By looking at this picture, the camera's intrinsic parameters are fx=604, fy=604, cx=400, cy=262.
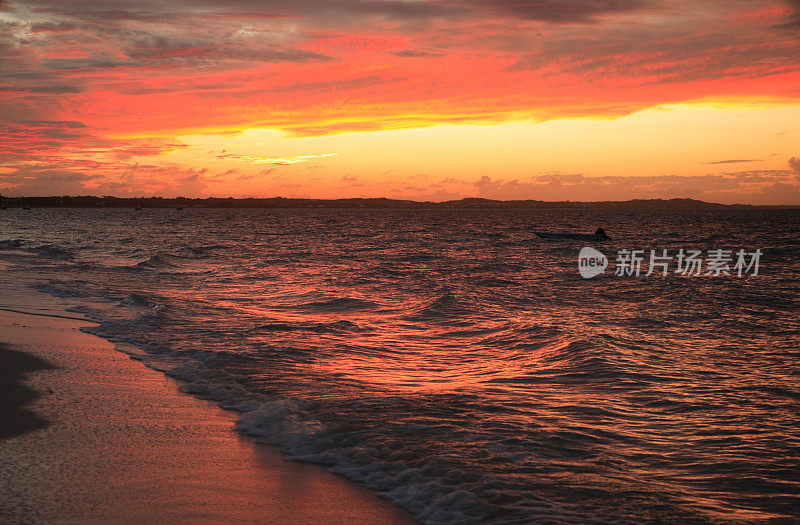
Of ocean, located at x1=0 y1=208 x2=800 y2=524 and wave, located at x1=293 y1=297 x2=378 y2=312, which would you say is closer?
ocean, located at x1=0 y1=208 x2=800 y2=524

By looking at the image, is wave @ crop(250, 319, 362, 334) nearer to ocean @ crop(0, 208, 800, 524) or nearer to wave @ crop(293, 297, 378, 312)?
ocean @ crop(0, 208, 800, 524)

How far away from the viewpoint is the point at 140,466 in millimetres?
6719

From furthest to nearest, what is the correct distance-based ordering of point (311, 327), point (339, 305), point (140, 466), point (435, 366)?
1. point (339, 305)
2. point (311, 327)
3. point (435, 366)
4. point (140, 466)

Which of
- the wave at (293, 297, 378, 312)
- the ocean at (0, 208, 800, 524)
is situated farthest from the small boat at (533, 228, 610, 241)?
the wave at (293, 297, 378, 312)

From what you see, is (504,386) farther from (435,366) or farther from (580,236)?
(580,236)

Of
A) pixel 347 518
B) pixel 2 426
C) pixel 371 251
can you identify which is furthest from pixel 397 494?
pixel 371 251

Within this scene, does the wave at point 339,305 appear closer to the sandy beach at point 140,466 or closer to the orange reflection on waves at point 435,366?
the orange reflection on waves at point 435,366

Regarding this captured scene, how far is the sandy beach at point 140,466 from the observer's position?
5.69 m

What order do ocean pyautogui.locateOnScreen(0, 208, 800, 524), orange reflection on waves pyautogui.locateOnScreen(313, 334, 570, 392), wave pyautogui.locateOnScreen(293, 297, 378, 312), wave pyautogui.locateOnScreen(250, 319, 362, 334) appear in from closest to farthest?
ocean pyautogui.locateOnScreen(0, 208, 800, 524) < orange reflection on waves pyautogui.locateOnScreen(313, 334, 570, 392) < wave pyautogui.locateOnScreen(250, 319, 362, 334) < wave pyautogui.locateOnScreen(293, 297, 378, 312)

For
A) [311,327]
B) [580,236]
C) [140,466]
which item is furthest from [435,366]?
[580,236]

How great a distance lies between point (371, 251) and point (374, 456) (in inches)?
1911

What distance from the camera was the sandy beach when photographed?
5691mm

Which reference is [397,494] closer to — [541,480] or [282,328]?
[541,480]

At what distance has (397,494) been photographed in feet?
21.1
